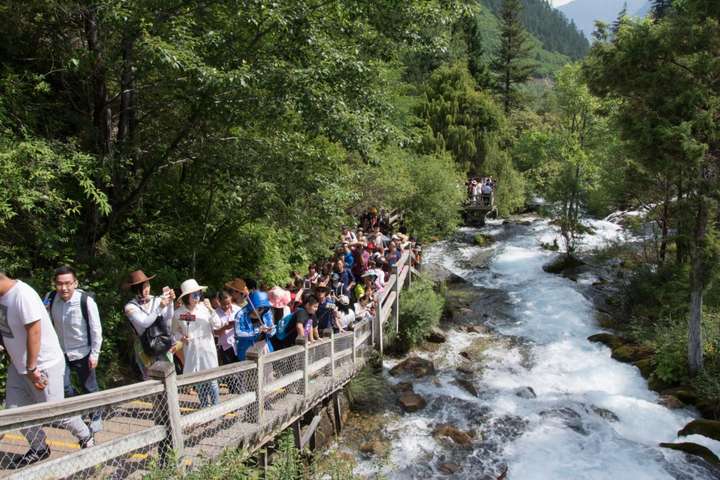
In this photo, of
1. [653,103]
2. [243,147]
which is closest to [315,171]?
[243,147]

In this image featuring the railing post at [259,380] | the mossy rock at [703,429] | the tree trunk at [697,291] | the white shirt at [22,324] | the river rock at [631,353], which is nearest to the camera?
the white shirt at [22,324]

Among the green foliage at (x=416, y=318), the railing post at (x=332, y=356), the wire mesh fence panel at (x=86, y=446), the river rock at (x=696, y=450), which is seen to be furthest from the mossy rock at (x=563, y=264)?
the wire mesh fence panel at (x=86, y=446)

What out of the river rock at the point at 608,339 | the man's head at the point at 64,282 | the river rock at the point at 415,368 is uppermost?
the man's head at the point at 64,282

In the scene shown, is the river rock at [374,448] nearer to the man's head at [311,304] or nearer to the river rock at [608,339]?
the man's head at [311,304]

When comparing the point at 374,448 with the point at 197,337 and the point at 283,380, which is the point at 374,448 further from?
the point at 197,337

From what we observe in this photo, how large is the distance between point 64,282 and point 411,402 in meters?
6.98

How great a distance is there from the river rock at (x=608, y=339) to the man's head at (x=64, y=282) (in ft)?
40.6

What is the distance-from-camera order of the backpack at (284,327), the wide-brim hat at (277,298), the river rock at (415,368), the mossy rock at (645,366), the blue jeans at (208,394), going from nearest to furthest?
1. the blue jeans at (208,394)
2. the backpack at (284,327)
3. the wide-brim hat at (277,298)
4. the river rock at (415,368)
5. the mossy rock at (645,366)

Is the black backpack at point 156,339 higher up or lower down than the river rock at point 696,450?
higher up

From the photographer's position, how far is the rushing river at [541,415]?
799cm

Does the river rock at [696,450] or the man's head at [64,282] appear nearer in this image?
the man's head at [64,282]

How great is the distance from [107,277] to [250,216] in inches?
105

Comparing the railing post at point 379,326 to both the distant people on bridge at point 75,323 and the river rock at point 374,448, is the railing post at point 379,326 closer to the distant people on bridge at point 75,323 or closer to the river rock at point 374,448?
the river rock at point 374,448

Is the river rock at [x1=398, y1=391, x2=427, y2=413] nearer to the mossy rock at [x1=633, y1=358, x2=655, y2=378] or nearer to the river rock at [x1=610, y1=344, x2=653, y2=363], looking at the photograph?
the mossy rock at [x1=633, y1=358, x2=655, y2=378]
